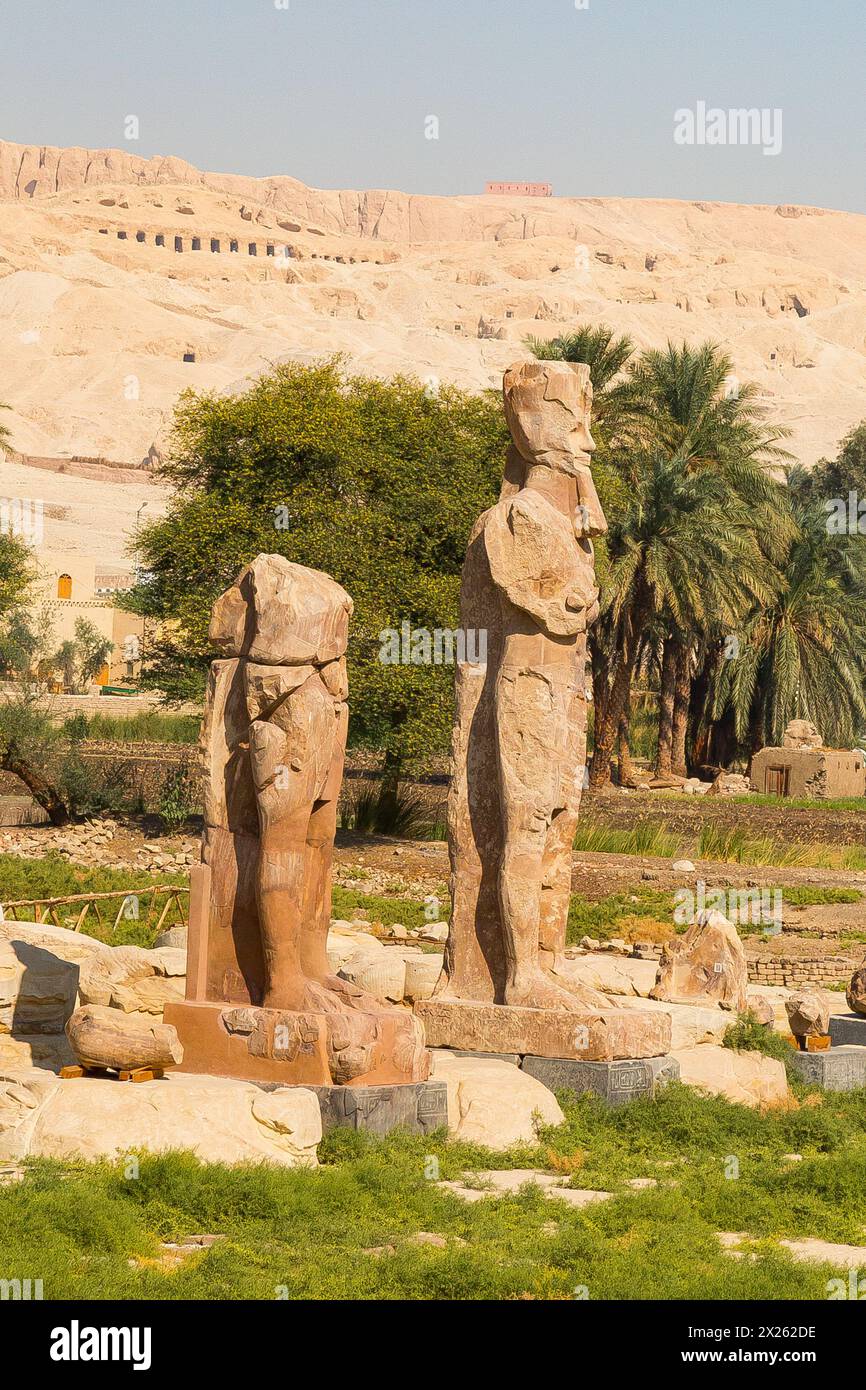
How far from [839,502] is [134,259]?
12300 centimetres

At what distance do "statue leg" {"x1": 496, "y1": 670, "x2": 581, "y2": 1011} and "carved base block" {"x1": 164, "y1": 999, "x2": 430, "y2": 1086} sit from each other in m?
1.26

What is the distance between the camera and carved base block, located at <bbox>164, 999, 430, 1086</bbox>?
8062 mm

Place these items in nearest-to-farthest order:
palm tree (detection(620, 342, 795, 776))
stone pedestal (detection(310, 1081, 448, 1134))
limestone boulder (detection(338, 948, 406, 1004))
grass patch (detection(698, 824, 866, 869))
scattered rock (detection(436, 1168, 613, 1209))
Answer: scattered rock (detection(436, 1168, 613, 1209)), stone pedestal (detection(310, 1081, 448, 1134)), limestone boulder (detection(338, 948, 406, 1004)), grass patch (detection(698, 824, 866, 869)), palm tree (detection(620, 342, 795, 776))

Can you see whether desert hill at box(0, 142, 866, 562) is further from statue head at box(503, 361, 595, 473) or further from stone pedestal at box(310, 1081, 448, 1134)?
stone pedestal at box(310, 1081, 448, 1134)

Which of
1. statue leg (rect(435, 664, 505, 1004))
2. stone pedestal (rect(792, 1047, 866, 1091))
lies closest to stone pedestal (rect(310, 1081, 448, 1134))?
statue leg (rect(435, 664, 505, 1004))

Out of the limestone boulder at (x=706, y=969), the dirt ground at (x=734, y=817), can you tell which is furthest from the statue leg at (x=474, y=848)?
the dirt ground at (x=734, y=817)

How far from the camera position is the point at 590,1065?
9031mm

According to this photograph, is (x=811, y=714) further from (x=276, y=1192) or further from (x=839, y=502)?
(x=276, y=1192)

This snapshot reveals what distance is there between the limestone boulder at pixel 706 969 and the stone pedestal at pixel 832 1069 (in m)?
1.46

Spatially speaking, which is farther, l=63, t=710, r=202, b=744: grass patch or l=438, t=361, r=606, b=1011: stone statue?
l=63, t=710, r=202, b=744: grass patch

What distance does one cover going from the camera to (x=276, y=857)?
332 inches

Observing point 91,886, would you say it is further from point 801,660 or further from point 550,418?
point 801,660

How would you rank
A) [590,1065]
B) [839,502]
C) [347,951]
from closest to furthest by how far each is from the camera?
1. [590,1065]
2. [347,951]
3. [839,502]
